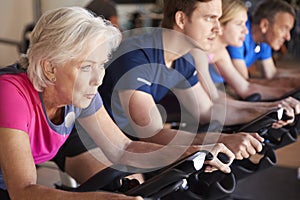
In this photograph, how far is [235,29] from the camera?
2.70m

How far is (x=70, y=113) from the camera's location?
164 centimetres

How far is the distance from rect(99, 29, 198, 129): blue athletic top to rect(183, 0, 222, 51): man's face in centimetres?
13

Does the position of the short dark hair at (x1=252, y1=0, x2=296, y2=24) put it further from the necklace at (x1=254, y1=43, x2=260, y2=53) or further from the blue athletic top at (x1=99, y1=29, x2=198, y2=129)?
the blue athletic top at (x1=99, y1=29, x2=198, y2=129)

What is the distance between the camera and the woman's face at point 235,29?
2670mm

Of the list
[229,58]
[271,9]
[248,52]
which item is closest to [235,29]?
[229,58]

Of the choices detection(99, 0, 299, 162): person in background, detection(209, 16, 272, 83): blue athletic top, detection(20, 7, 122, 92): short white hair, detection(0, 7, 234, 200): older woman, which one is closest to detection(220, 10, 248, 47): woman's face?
detection(209, 16, 272, 83): blue athletic top

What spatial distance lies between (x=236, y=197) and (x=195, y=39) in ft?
3.98

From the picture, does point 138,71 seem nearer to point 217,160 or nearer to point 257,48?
point 217,160

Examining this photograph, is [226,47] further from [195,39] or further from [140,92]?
[140,92]

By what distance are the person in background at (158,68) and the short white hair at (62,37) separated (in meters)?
0.39

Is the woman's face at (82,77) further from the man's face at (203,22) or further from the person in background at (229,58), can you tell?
the person in background at (229,58)

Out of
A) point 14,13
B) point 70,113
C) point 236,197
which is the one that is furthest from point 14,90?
point 14,13

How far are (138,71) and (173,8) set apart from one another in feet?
1.08

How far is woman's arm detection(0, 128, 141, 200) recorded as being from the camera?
4.08 ft
